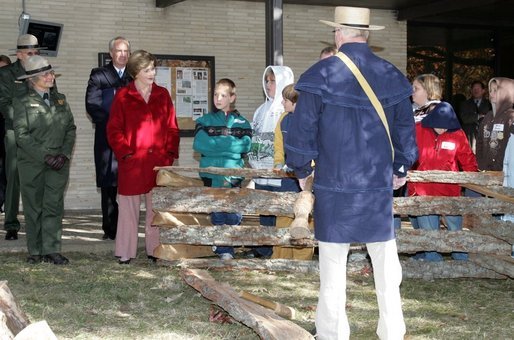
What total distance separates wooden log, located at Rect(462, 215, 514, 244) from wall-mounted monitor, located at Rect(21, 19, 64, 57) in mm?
7522

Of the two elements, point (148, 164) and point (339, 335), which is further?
point (148, 164)

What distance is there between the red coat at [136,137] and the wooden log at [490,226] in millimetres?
3002

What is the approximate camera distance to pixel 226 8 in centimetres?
1450

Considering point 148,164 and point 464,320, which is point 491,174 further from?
point 148,164

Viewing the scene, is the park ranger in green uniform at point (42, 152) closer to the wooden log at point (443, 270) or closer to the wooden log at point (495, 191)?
the wooden log at point (443, 270)

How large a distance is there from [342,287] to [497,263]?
123 inches

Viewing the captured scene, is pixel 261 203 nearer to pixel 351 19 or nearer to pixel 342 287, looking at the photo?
pixel 342 287

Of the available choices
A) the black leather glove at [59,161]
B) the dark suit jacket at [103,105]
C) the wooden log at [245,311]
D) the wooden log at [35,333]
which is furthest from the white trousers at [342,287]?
the dark suit jacket at [103,105]

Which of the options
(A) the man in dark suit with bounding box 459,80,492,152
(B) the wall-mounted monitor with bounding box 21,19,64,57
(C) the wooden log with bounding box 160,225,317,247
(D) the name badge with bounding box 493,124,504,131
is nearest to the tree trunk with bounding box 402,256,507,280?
(C) the wooden log with bounding box 160,225,317,247

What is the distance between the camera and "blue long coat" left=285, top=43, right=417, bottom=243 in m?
4.86

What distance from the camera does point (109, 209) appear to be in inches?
374

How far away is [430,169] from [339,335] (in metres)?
3.33

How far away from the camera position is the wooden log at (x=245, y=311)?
5020 millimetres

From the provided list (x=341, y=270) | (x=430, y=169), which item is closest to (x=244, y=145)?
(x=430, y=169)
